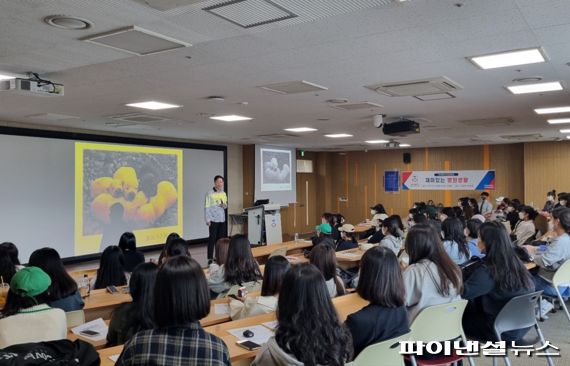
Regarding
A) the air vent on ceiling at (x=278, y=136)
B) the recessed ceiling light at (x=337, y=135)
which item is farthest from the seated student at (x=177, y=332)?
the recessed ceiling light at (x=337, y=135)

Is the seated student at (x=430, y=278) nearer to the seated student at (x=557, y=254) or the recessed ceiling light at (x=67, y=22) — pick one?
the seated student at (x=557, y=254)

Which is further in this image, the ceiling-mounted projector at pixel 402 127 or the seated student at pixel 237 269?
the ceiling-mounted projector at pixel 402 127

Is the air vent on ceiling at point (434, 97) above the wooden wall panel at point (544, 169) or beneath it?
above

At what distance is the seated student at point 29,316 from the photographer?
2.47 m

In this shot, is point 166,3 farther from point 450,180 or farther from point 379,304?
point 450,180

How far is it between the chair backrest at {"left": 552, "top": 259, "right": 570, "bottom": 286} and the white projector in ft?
16.3

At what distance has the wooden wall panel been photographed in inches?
500

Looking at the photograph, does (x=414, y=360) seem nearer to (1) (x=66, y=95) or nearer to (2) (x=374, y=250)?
(2) (x=374, y=250)

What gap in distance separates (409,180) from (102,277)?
12.3m

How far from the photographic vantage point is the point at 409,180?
15.5 m

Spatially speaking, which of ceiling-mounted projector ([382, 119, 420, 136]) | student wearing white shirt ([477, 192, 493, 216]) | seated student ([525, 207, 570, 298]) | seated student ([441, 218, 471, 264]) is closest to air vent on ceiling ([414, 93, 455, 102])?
ceiling-mounted projector ([382, 119, 420, 136])

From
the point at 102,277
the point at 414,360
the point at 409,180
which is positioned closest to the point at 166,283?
the point at 414,360

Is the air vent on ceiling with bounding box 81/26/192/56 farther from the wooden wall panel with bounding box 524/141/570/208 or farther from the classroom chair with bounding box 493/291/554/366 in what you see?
the wooden wall panel with bounding box 524/141/570/208

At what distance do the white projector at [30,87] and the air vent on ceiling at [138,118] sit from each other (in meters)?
2.63
